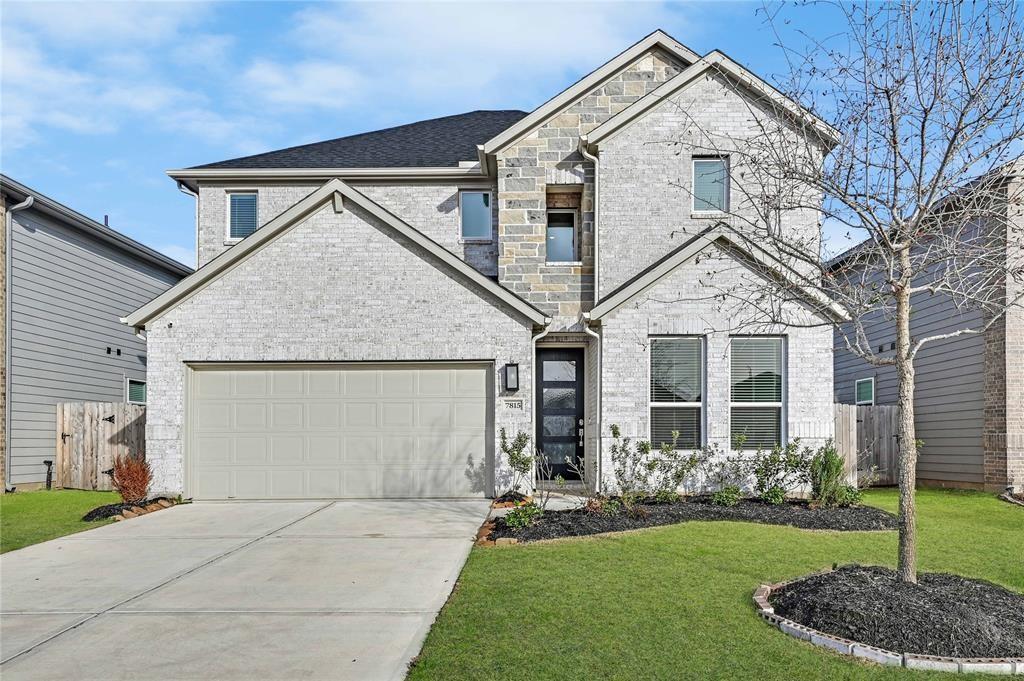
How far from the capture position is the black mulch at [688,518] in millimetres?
9414

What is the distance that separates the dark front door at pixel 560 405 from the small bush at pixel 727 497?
3275 millimetres

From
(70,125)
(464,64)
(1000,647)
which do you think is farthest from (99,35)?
(1000,647)

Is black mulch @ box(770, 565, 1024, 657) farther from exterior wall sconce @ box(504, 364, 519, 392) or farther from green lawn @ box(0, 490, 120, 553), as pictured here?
green lawn @ box(0, 490, 120, 553)

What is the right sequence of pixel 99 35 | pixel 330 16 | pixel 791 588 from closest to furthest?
pixel 791 588
pixel 330 16
pixel 99 35

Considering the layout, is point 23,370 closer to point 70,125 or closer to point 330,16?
point 70,125

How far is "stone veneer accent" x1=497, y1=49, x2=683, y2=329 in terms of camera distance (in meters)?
14.3

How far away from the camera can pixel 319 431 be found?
41.9 feet

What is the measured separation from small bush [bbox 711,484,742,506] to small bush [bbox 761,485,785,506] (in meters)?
0.43

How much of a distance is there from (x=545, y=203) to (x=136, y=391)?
39.6ft

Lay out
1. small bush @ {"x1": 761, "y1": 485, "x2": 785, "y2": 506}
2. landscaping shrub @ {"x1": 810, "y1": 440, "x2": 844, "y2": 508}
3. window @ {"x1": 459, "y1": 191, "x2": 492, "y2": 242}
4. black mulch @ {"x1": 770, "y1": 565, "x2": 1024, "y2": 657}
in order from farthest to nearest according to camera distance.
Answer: window @ {"x1": 459, "y1": 191, "x2": 492, "y2": 242}
small bush @ {"x1": 761, "y1": 485, "x2": 785, "y2": 506}
landscaping shrub @ {"x1": 810, "y1": 440, "x2": 844, "y2": 508}
black mulch @ {"x1": 770, "y1": 565, "x2": 1024, "y2": 657}

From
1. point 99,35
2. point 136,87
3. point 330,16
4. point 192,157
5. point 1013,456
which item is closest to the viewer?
point 330,16

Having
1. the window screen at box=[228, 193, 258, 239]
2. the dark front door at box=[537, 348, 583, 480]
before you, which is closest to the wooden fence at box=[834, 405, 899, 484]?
the dark front door at box=[537, 348, 583, 480]

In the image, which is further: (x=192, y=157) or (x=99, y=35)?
(x=192, y=157)

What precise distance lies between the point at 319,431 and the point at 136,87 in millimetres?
7774
